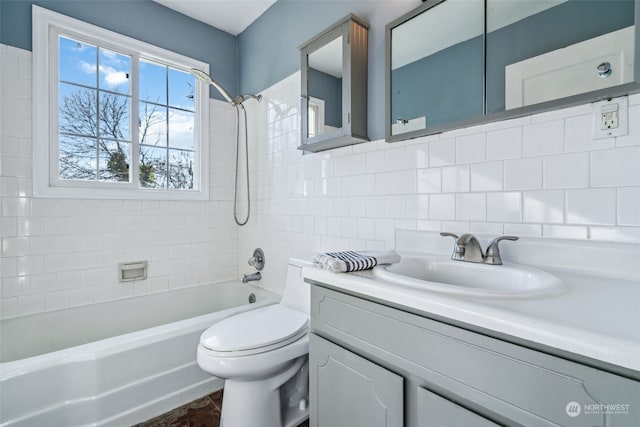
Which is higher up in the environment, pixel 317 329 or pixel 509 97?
pixel 509 97

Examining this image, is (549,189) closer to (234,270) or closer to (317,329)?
(317,329)

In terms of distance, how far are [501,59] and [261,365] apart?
1478 millimetres

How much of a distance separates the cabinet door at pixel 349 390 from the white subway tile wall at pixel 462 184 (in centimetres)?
67

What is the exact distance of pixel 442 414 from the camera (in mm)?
679

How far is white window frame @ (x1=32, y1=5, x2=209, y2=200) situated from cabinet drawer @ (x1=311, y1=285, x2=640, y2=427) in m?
1.96

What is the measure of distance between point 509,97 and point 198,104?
2.27 metres

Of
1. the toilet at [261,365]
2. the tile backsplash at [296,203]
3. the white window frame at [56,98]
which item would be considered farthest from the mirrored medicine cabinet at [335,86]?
the white window frame at [56,98]

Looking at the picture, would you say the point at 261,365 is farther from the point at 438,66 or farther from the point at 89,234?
the point at 89,234

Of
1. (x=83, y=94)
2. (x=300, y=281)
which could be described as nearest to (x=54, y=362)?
(x=300, y=281)

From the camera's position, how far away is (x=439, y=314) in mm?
674

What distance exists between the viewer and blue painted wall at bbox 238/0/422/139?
59.9 inches

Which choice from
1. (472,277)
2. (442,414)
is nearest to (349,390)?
(442,414)

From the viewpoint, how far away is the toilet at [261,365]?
1195 mm

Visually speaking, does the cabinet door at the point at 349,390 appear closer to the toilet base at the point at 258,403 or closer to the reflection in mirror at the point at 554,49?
the toilet base at the point at 258,403
